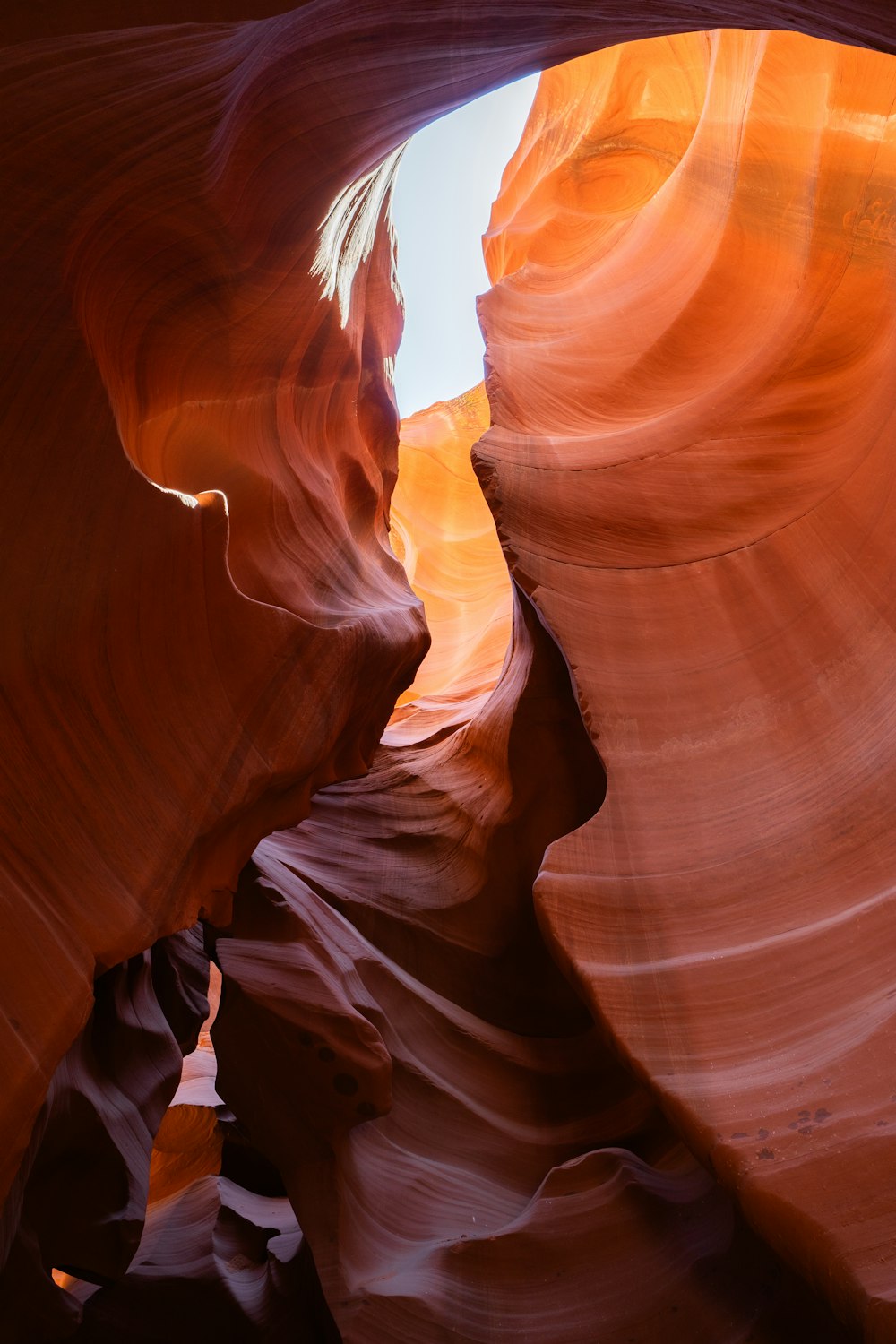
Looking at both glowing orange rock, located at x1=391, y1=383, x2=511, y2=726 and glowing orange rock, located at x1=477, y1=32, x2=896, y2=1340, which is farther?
glowing orange rock, located at x1=391, y1=383, x2=511, y2=726

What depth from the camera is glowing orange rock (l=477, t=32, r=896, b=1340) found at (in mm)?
3104

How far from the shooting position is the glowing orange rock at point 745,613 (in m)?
3.10

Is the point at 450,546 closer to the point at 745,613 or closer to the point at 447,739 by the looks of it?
the point at 447,739

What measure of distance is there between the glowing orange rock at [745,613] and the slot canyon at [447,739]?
0.02 m

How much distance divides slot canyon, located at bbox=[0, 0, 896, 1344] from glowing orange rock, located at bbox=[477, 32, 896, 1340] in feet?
0.08

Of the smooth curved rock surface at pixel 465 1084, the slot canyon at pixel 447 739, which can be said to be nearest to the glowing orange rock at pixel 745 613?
the slot canyon at pixel 447 739

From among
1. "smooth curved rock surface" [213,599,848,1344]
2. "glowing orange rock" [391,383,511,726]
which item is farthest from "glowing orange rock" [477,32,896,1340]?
"glowing orange rock" [391,383,511,726]

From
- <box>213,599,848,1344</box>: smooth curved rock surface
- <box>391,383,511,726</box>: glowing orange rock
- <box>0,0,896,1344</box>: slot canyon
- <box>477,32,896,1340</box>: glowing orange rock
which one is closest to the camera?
<box>0,0,896,1344</box>: slot canyon

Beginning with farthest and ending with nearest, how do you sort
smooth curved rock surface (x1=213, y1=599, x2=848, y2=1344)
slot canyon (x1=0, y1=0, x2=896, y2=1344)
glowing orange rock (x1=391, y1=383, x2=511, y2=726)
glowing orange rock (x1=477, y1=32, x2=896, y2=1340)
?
glowing orange rock (x1=391, y1=383, x2=511, y2=726), smooth curved rock surface (x1=213, y1=599, x2=848, y2=1344), glowing orange rock (x1=477, y1=32, x2=896, y2=1340), slot canyon (x1=0, y1=0, x2=896, y2=1344)

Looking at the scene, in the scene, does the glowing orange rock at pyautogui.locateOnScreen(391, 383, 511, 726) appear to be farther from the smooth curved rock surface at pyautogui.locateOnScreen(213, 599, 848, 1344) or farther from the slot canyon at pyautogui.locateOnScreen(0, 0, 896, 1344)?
the slot canyon at pyautogui.locateOnScreen(0, 0, 896, 1344)

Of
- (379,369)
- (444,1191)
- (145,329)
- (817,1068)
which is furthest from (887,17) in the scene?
(444,1191)

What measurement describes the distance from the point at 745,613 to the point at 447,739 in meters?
3.95

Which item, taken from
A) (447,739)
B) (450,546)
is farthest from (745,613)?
(450,546)

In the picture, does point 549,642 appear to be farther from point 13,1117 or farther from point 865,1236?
point 13,1117
